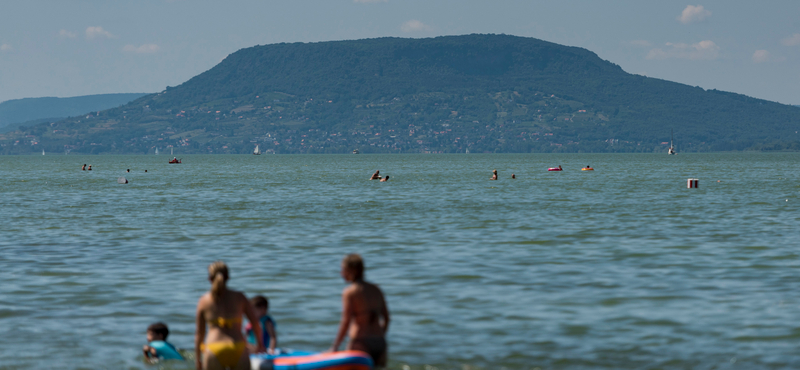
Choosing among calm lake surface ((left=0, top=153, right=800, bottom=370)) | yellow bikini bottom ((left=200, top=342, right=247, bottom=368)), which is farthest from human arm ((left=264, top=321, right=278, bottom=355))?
calm lake surface ((left=0, top=153, right=800, bottom=370))

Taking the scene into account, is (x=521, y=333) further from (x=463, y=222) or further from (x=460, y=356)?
(x=463, y=222)

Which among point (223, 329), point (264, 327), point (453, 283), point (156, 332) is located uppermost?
point (223, 329)

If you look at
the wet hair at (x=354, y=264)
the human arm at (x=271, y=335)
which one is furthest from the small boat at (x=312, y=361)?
the wet hair at (x=354, y=264)

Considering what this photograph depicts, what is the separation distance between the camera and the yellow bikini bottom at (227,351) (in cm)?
1174

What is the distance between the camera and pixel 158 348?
14.5 m

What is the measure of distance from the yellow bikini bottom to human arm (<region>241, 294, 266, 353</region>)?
0.36 m

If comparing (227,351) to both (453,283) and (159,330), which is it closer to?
(159,330)

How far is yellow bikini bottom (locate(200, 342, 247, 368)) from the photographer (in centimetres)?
1174

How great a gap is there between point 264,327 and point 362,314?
1824mm

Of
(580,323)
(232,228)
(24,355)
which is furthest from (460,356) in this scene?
(232,228)

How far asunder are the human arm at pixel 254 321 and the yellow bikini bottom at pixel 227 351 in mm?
363

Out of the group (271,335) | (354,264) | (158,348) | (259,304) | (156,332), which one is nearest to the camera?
(354,264)

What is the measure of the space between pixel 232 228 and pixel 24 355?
21.3 m

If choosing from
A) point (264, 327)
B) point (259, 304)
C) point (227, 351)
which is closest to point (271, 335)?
point (264, 327)
